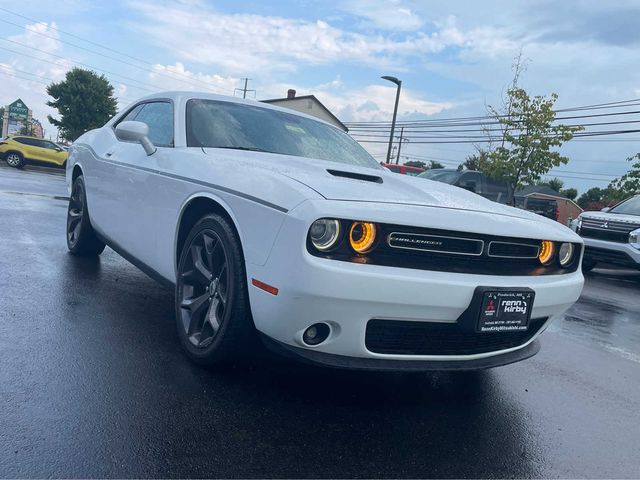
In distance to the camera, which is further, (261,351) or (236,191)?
(261,351)

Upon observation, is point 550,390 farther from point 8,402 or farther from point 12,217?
point 12,217

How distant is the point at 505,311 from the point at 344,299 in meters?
0.81

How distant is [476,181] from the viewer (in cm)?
1490

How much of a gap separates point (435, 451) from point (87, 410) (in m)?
1.47

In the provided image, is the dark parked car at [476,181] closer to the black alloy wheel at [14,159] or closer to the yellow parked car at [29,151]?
the yellow parked car at [29,151]

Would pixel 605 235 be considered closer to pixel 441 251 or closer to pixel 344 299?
pixel 441 251

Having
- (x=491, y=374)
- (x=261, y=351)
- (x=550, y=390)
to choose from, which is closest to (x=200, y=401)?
(x=261, y=351)

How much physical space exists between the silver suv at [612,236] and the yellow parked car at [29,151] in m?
23.1

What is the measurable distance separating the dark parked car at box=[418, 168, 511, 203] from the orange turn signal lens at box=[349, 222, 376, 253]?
10013 millimetres

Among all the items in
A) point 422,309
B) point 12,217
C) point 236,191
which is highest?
point 236,191

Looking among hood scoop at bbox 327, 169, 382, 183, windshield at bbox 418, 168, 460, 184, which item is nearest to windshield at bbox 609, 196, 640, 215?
windshield at bbox 418, 168, 460, 184

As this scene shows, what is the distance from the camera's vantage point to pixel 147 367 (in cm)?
289

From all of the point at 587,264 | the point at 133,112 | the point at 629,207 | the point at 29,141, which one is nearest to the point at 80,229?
the point at 133,112

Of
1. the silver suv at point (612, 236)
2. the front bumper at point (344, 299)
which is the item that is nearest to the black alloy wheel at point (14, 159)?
the silver suv at point (612, 236)
